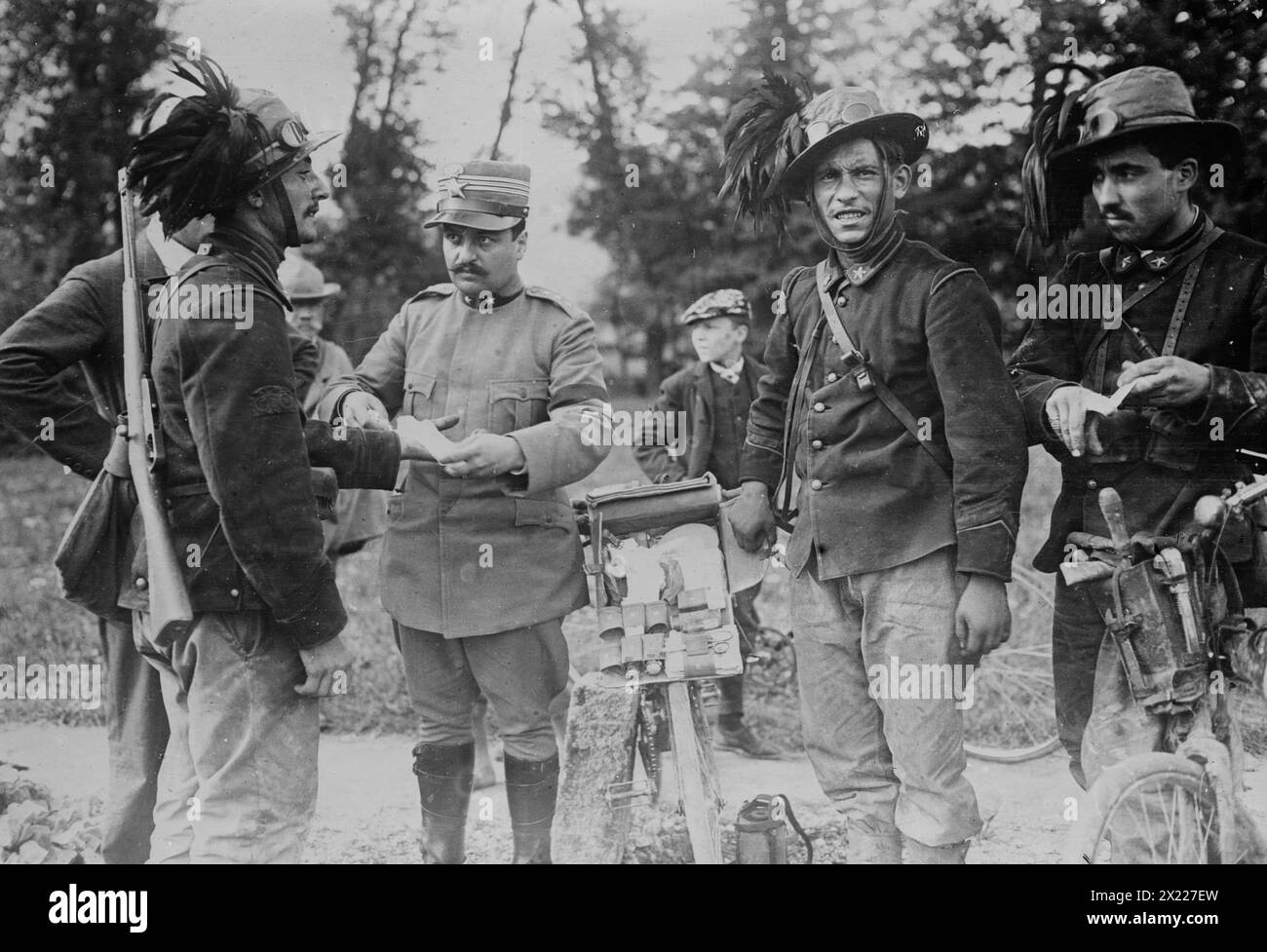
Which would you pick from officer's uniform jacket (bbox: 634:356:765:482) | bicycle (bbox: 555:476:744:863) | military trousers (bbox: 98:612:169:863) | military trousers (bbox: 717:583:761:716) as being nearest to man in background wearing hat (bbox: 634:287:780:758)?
officer's uniform jacket (bbox: 634:356:765:482)

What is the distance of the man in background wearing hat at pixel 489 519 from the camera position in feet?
12.6

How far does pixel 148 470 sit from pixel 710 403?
1873 millimetres

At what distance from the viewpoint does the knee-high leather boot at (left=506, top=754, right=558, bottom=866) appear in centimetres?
384

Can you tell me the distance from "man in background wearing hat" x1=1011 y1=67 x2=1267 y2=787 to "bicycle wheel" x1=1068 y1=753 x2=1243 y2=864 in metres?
0.11

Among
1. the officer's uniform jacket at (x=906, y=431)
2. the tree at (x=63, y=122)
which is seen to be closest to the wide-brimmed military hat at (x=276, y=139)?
the tree at (x=63, y=122)

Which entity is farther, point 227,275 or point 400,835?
point 400,835

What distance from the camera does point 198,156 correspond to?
3.54m

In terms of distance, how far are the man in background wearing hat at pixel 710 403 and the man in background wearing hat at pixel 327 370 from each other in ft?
3.57

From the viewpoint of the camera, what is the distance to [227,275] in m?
3.48

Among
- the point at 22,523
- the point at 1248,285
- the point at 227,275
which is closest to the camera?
the point at 227,275

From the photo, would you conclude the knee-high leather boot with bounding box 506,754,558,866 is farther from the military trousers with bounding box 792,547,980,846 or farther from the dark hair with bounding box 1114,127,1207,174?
the dark hair with bounding box 1114,127,1207,174

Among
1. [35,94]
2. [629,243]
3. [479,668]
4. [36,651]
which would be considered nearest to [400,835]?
[479,668]

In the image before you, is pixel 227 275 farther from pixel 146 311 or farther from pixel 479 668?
pixel 479 668
